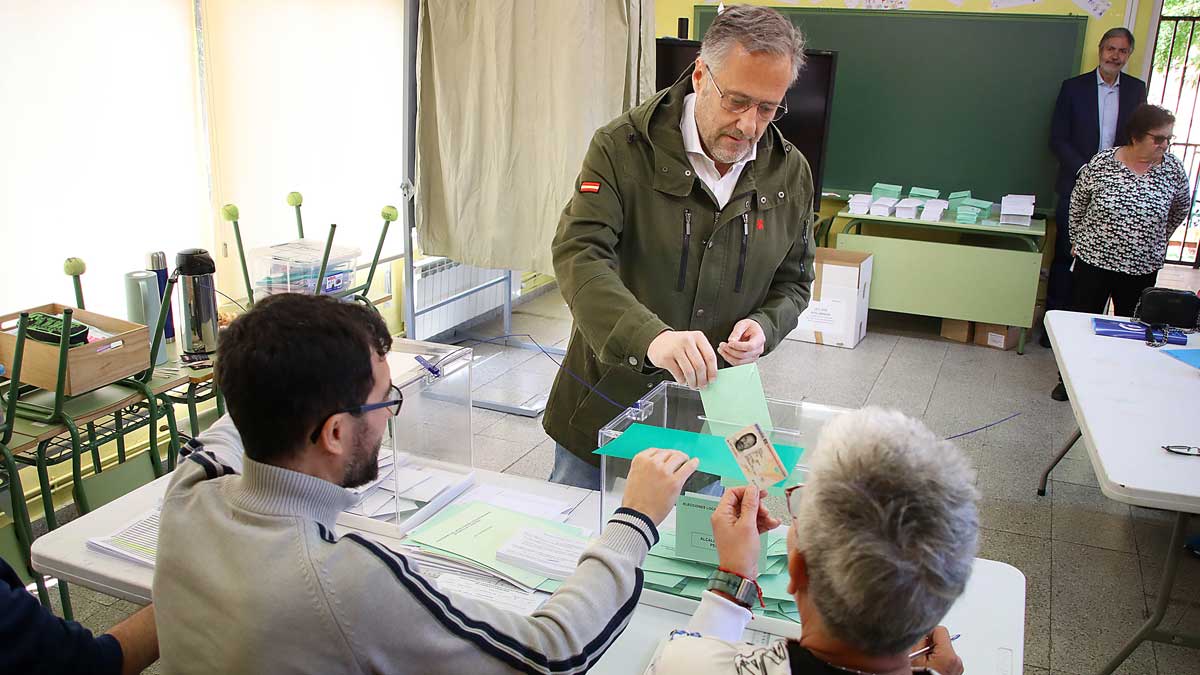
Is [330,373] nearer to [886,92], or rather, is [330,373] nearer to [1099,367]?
[1099,367]

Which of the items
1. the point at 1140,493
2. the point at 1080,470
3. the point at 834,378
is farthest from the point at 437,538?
the point at 834,378

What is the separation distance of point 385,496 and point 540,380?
281cm

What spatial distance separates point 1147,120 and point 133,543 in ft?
14.4

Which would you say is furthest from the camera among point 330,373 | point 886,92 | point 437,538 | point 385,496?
point 886,92

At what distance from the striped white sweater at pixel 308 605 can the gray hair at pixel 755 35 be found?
1043 mm

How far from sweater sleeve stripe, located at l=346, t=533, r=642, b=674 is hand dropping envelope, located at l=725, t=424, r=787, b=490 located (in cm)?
45

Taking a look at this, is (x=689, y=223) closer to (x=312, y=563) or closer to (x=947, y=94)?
(x=312, y=563)

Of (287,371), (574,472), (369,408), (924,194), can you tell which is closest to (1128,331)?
(574,472)

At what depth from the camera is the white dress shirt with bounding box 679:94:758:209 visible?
1816 millimetres

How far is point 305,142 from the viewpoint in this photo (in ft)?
13.2

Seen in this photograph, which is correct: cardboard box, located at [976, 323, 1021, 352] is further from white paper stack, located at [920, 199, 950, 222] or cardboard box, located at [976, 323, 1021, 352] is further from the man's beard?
the man's beard

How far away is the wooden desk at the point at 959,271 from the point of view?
5.27 metres

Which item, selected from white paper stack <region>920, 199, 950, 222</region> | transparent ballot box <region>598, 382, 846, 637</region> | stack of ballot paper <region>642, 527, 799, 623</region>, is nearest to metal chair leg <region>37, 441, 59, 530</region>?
transparent ballot box <region>598, 382, 846, 637</region>

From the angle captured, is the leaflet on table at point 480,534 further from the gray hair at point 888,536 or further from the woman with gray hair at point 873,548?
the gray hair at point 888,536
